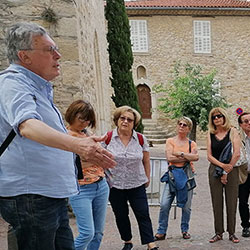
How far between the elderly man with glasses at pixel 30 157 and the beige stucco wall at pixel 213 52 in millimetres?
20054

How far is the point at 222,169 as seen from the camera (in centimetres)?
408

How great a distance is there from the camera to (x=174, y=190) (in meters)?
4.34

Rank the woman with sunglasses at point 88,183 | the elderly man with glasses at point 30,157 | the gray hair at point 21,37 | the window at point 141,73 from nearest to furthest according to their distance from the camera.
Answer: the elderly man with glasses at point 30,157
the gray hair at point 21,37
the woman with sunglasses at point 88,183
the window at point 141,73

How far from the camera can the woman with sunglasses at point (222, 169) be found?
13.4ft

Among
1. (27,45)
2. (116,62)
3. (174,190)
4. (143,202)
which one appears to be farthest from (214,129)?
(116,62)

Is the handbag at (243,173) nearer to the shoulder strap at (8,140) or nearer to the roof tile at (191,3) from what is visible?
the shoulder strap at (8,140)

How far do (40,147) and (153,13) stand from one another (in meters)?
20.9

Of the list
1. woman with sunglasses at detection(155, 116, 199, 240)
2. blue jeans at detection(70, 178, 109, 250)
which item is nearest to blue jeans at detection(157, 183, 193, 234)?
woman with sunglasses at detection(155, 116, 199, 240)

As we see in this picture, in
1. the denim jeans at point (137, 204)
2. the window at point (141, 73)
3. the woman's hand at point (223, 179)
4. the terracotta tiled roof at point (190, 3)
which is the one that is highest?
the terracotta tiled roof at point (190, 3)

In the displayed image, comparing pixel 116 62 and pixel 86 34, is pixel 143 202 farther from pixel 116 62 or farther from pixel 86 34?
pixel 116 62

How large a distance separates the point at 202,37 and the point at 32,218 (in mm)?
21731

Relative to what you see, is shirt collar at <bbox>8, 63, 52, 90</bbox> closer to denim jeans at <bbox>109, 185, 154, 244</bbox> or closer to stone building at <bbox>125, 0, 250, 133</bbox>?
denim jeans at <bbox>109, 185, 154, 244</bbox>

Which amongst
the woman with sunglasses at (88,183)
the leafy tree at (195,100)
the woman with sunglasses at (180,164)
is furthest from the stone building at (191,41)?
the woman with sunglasses at (88,183)

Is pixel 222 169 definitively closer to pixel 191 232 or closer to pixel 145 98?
pixel 191 232
